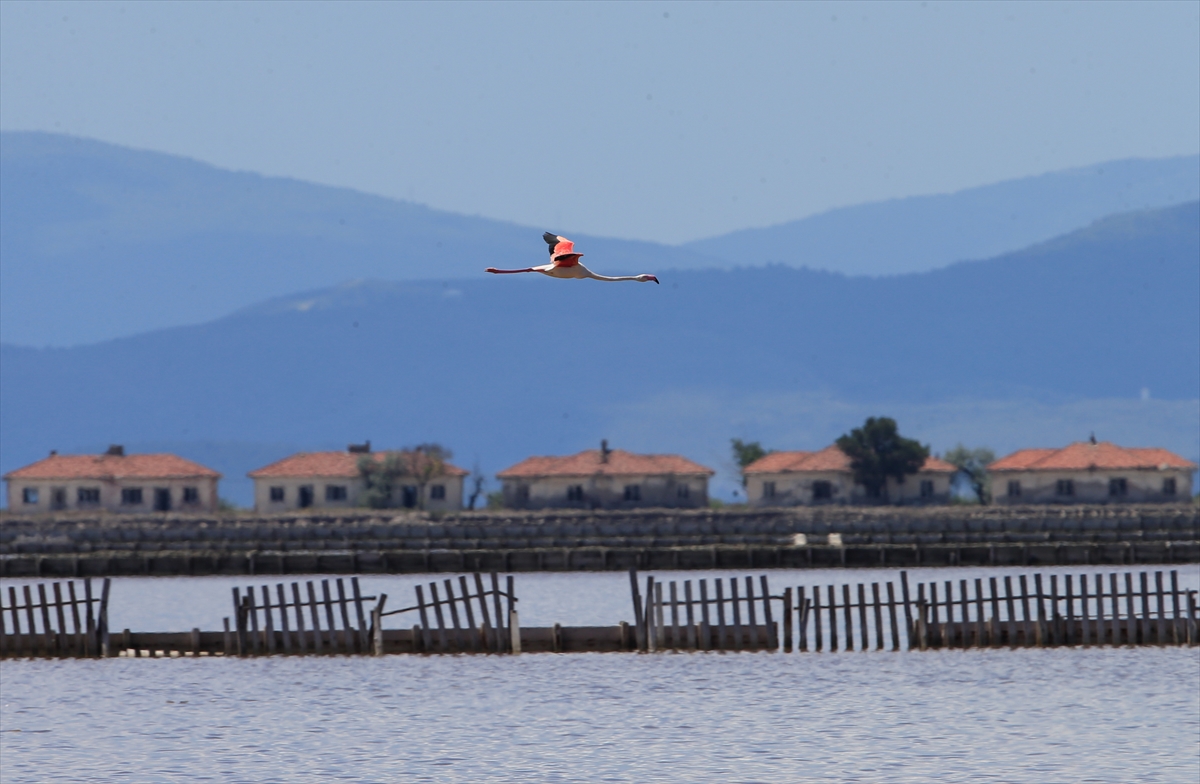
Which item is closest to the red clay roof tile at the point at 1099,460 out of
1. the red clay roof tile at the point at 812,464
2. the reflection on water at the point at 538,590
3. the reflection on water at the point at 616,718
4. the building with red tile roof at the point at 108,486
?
the red clay roof tile at the point at 812,464

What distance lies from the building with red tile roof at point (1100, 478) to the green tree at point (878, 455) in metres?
8.15

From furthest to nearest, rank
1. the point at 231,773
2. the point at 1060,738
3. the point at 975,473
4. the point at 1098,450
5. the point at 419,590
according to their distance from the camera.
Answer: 1. the point at 975,473
2. the point at 1098,450
3. the point at 419,590
4. the point at 1060,738
5. the point at 231,773

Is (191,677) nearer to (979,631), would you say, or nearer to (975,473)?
(979,631)

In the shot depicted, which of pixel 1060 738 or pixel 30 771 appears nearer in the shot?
pixel 30 771

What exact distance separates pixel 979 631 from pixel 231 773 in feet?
61.6

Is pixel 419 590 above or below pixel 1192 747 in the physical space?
above

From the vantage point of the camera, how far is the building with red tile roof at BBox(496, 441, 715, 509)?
136 m

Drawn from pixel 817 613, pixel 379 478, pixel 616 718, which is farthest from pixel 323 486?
pixel 616 718

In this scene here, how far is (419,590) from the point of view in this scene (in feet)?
143

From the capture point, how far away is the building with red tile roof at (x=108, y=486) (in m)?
135

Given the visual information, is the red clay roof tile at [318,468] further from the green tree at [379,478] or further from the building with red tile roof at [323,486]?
the green tree at [379,478]

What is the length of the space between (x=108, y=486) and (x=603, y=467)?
3536 centimetres

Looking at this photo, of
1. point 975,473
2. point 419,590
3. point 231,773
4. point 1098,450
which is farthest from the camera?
point 975,473

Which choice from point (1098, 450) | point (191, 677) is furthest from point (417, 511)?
point (191, 677)
